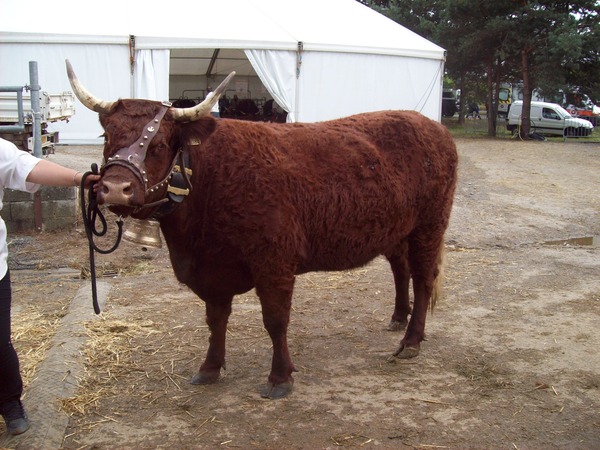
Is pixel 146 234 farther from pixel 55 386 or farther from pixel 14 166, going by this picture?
pixel 55 386

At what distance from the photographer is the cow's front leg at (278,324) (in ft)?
12.2

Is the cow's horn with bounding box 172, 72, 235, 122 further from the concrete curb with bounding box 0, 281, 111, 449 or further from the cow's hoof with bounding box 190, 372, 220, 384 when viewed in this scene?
the concrete curb with bounding box 0, 281, 111, 449

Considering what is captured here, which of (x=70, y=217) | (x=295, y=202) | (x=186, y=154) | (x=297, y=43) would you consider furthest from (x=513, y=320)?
(x=297, y=43)

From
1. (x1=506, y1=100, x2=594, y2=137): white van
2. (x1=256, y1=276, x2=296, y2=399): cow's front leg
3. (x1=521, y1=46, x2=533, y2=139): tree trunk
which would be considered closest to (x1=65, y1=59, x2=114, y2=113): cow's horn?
(x1=256, y1=276, x2=296, y2=399): cow's front leg

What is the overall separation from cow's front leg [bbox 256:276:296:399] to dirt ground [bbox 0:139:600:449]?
95mm

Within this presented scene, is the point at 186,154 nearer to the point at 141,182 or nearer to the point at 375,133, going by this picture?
the point at 141,182

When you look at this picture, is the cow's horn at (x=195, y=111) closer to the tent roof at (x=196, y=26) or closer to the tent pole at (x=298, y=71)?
the tent roof at (x=196, y=26)

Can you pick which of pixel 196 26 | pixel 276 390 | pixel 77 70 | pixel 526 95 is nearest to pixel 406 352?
pixel 276 390

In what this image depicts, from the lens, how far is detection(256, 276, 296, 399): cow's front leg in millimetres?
3732

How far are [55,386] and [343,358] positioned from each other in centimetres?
187

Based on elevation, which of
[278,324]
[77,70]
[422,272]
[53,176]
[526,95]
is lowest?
[278,324]

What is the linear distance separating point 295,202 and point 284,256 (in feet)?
1.11

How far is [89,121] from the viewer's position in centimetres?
1347

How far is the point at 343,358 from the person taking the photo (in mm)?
4461
